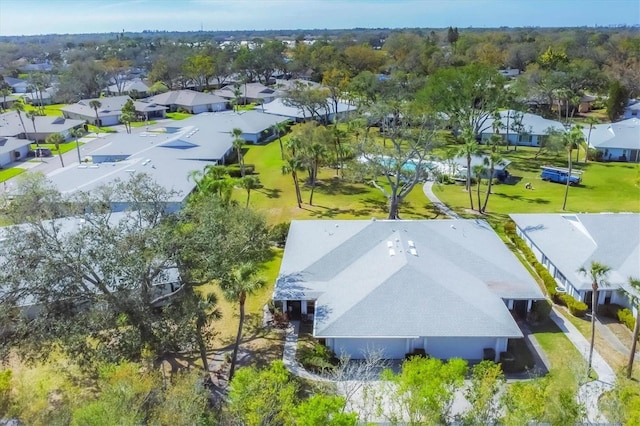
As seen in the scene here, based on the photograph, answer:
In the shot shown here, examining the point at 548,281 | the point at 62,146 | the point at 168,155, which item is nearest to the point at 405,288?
the point at 548,281

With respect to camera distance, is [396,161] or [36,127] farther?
[36,127]

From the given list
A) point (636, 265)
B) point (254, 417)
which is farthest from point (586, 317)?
point (254, 417)

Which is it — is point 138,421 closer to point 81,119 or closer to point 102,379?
point 102,379

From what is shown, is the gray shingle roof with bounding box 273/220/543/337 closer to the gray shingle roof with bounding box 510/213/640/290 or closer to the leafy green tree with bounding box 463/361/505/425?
the gray shingle roof with bounding box 510/213/640/290

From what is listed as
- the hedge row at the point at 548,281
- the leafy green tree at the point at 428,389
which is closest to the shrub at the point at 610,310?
the hedge row at the point at 548,281

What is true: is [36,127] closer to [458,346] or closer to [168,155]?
[168,155]

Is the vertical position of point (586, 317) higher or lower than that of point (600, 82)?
lower
